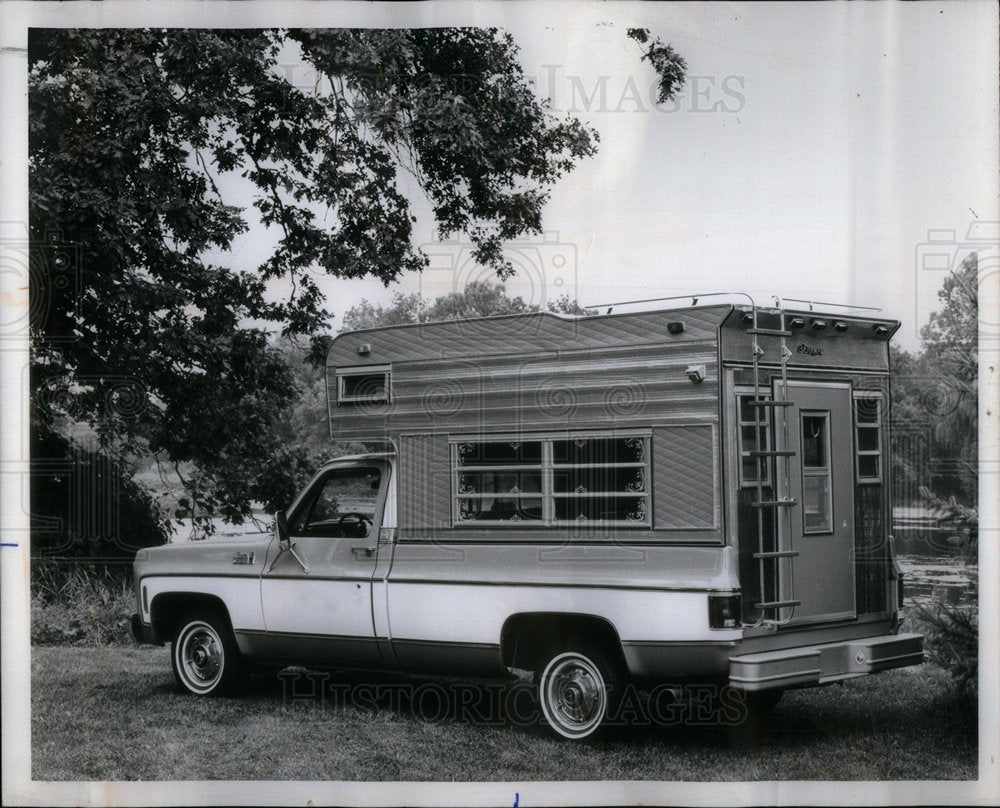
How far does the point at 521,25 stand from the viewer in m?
6.05

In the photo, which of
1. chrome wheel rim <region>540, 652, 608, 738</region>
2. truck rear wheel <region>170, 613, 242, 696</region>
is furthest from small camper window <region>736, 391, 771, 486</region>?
truck rear wheel <region>170, 613, 242, 696</region>

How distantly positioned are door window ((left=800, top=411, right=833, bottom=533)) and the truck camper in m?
0.01

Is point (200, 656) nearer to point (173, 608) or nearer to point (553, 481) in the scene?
point (173, 608)

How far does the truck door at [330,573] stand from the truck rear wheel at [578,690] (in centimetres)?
103

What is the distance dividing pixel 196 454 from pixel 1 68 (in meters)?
2.51

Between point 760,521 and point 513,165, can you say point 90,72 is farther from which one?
point 760,521

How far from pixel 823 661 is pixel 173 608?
3.86 m

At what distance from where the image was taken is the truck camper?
17.6 ft

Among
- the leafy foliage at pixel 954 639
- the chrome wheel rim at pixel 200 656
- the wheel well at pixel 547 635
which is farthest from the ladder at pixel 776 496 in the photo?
the chrome wheel rim at pixel 200 656

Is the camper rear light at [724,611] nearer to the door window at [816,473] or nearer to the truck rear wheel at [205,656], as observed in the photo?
the door window at [816,473]

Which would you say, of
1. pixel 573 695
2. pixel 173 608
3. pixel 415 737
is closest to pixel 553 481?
pixel 573 695

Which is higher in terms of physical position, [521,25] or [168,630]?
[521,25]

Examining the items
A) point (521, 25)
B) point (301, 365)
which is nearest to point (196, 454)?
point (301, 365)

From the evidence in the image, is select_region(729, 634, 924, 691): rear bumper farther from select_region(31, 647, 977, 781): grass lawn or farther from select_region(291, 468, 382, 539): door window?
select_region(291, 468, 382, 539): door window
